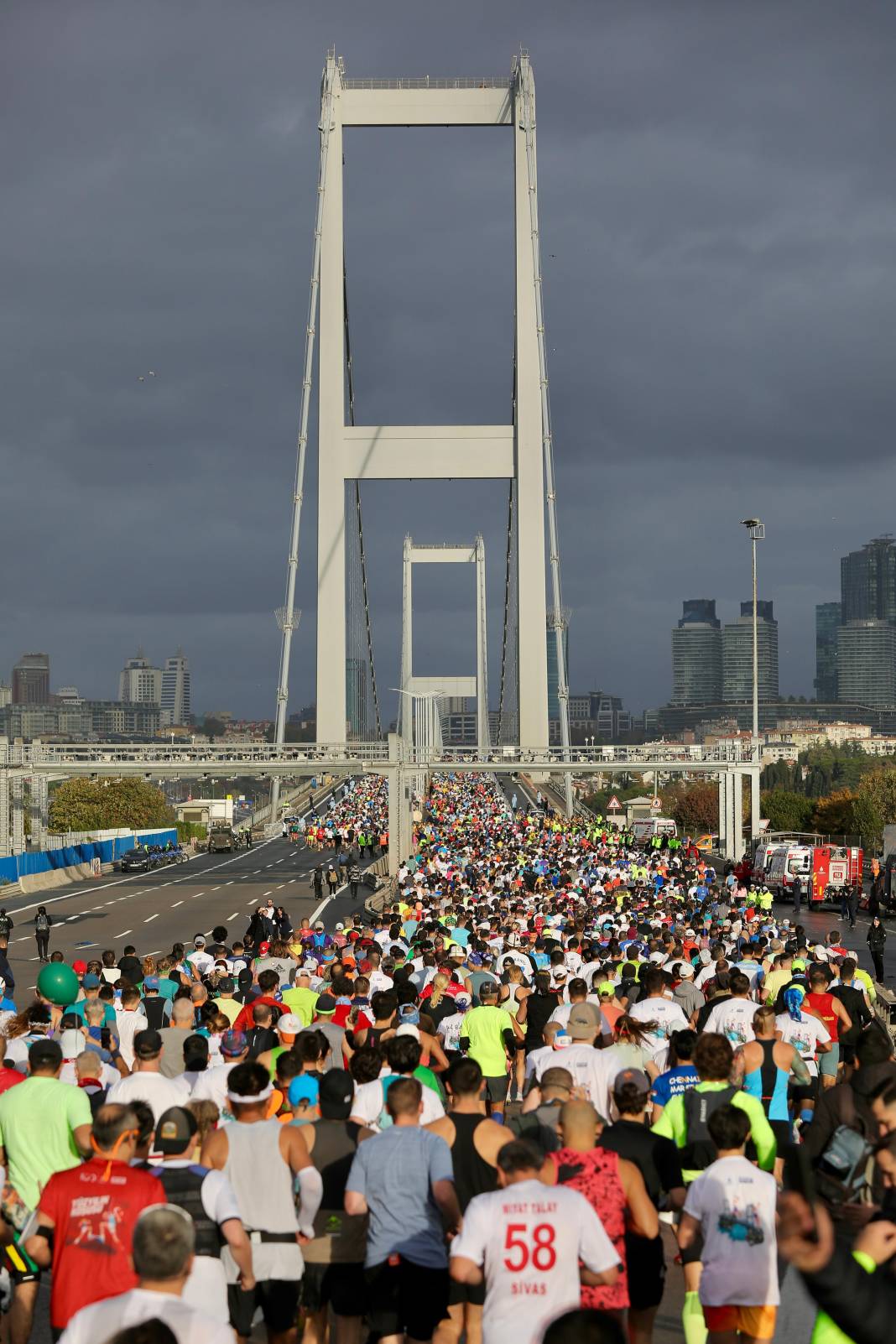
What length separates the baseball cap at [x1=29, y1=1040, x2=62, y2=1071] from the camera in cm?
771

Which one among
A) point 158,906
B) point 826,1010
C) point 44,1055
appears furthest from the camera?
point 158,906

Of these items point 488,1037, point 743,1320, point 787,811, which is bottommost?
point 787,811

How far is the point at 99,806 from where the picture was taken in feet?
427

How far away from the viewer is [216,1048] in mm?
10109

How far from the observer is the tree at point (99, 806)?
129375 millimetres

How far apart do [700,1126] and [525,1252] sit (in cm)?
208

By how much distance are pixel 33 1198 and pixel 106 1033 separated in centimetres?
392

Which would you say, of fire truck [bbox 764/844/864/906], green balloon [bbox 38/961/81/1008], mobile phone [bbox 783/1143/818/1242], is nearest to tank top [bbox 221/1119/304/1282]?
mobile phone [bbox 783/1143/818/1242]

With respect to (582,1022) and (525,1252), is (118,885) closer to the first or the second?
(582,1022)

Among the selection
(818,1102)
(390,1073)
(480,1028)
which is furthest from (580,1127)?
(480,1028)

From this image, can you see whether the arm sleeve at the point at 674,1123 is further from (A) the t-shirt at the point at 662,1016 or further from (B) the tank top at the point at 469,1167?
(A) the t-shirt at the point at 662,1016

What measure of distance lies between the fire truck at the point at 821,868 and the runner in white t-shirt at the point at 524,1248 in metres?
41.1

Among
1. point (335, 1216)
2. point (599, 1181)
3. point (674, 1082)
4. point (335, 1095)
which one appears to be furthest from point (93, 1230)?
point (674, 1082)

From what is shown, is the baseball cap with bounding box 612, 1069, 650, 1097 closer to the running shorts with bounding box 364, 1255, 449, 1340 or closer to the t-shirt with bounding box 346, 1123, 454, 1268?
the t-shirt with bounding box 346, 1123, 454, 1268
